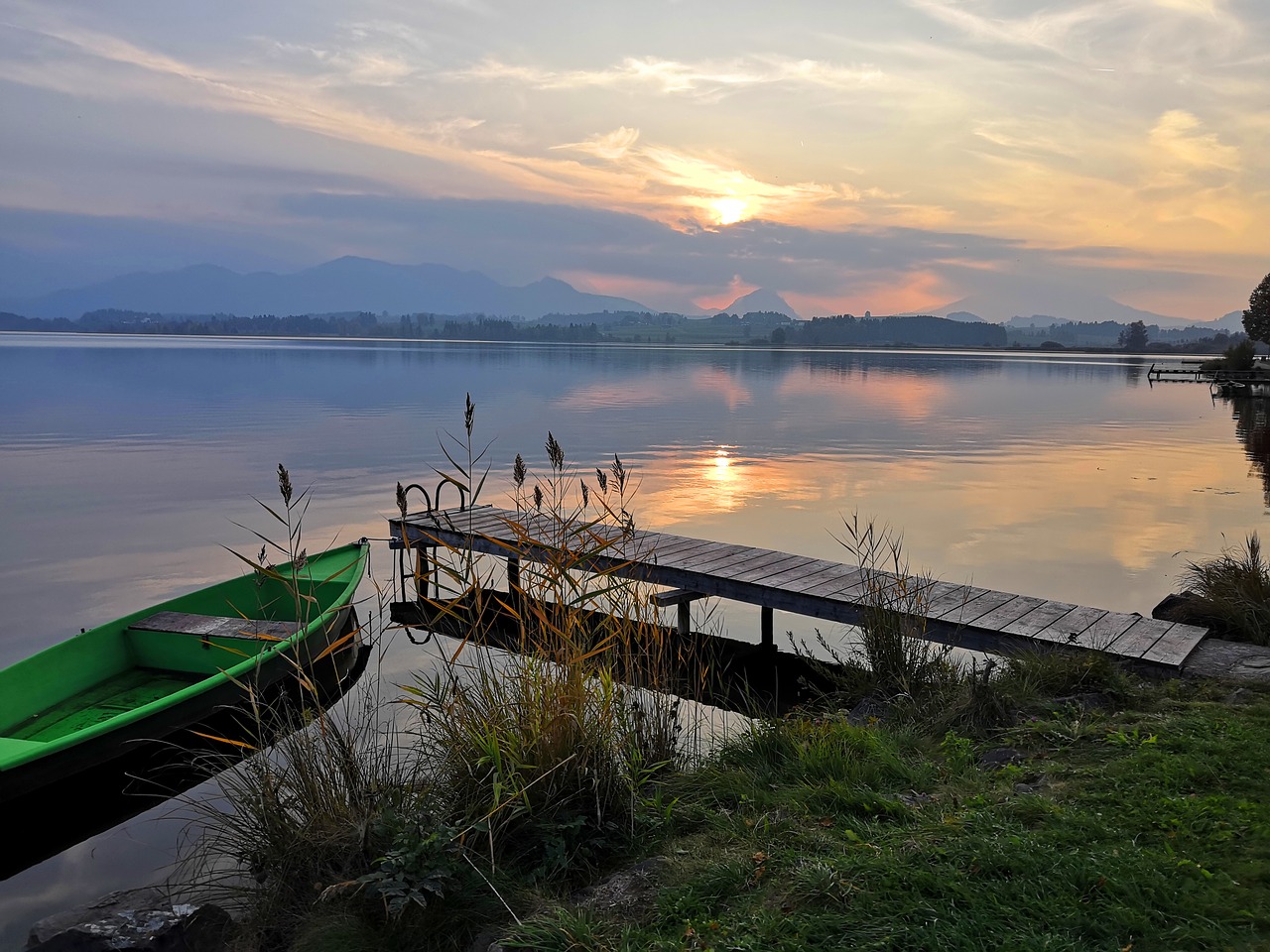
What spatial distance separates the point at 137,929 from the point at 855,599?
6.48 meters

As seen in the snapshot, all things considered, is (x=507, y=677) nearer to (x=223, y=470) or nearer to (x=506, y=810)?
(x=506, y=810)

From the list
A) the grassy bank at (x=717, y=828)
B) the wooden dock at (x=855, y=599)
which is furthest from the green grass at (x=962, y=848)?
the wooden dock at (x=855, y=599)

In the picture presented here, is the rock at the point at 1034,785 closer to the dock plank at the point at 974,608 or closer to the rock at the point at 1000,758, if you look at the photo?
the rock at the point at 1000,758

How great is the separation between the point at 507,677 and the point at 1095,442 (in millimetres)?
31254

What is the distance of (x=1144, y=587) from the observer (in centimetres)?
1320

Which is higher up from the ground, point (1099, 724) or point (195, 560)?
point (1099, 724)

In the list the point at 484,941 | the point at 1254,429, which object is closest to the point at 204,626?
the point at 484,941

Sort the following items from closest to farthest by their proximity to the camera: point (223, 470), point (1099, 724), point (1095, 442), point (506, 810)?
point (506, 810), point (1099, 724), point (223, 470), point (1095, 442)

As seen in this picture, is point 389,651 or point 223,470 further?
point 223,470

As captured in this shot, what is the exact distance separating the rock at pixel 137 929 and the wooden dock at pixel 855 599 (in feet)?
7.46

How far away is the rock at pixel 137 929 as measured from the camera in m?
4.30

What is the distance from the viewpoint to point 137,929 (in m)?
4.36

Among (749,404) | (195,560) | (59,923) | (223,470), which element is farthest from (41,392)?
(59,923)

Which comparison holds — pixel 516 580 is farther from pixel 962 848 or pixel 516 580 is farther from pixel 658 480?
pixel 658 480
